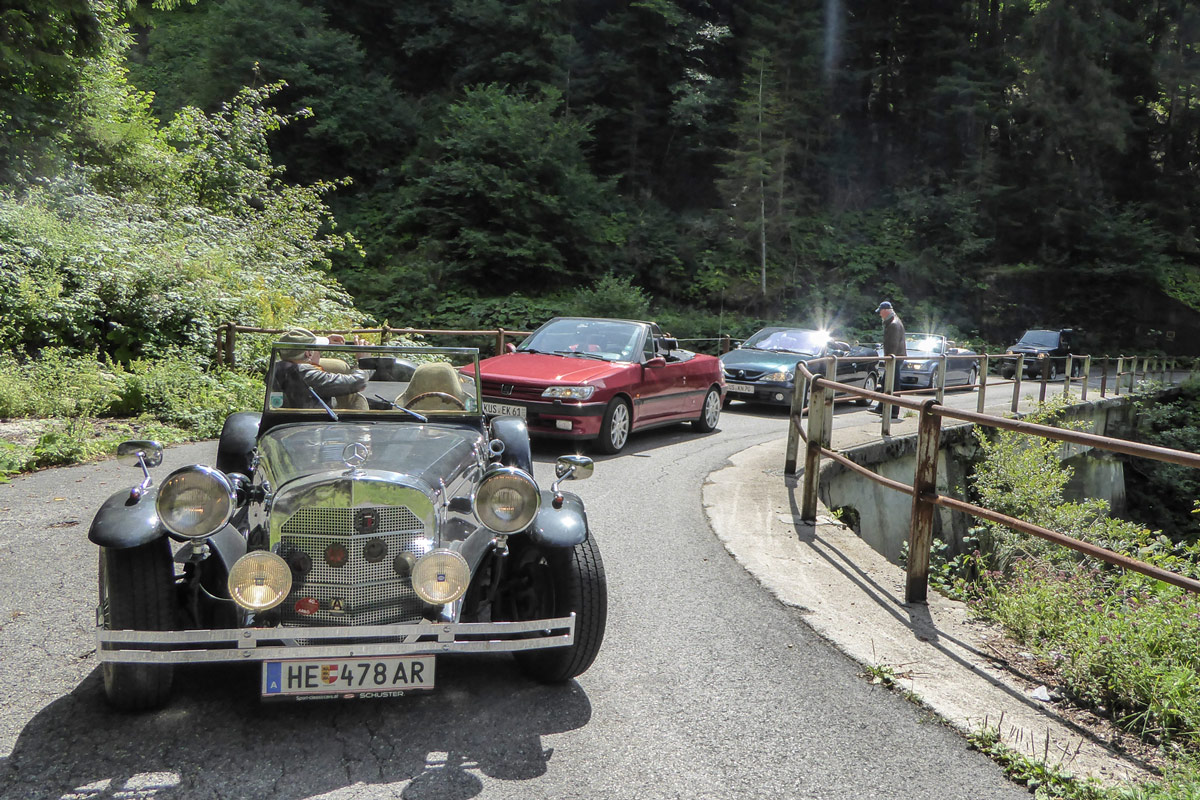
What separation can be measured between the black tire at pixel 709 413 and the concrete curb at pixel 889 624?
4085 millimetres

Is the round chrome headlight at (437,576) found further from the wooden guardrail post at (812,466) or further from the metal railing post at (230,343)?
the metal railing post at (230,343)

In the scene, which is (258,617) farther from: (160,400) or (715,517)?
(160,400)

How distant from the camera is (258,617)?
10.9 feet

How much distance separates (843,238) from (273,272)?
25.5m

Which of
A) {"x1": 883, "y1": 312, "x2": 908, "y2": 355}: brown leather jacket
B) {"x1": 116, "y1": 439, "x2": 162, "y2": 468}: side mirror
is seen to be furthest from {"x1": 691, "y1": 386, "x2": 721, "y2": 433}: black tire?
{"x1": 116, "y1": 439, "x2": 162, "y2": 468}: side mirror

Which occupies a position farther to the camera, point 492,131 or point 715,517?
point 492,131

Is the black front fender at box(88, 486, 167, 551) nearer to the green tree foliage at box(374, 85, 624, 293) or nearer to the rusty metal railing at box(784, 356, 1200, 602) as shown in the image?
the rusty metal railing at box(784, 356, 1200, 602)

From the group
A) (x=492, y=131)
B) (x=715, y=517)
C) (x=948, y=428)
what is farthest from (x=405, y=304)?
(x=715, y=517)

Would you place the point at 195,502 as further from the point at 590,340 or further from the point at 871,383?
the point at 871,383

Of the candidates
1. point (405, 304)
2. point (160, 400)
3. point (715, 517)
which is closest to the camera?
point (715, 517)

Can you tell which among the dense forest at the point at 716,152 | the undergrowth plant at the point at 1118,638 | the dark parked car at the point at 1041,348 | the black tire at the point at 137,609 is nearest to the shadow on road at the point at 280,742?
the black tire at the point at 137,609

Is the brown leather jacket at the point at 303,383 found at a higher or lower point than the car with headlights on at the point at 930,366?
higher

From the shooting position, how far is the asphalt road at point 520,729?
302 cm

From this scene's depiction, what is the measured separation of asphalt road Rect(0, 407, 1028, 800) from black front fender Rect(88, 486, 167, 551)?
0.70 metres
